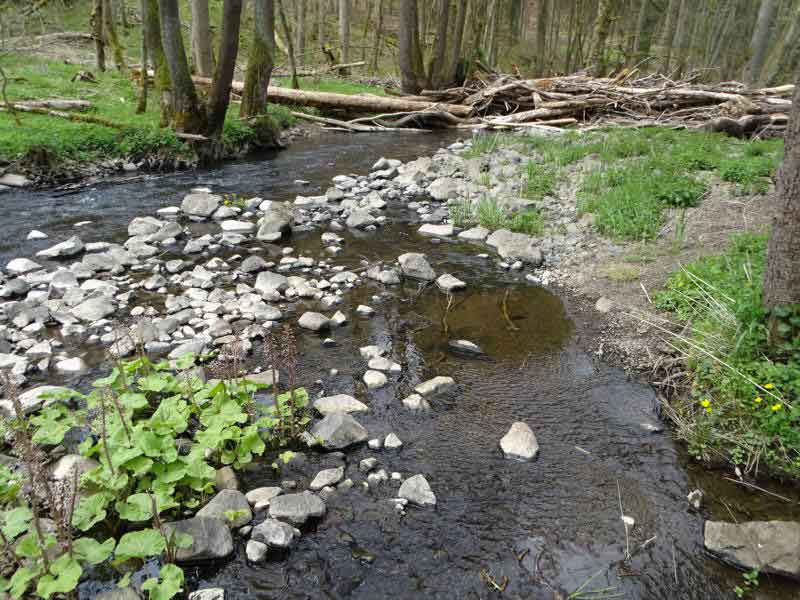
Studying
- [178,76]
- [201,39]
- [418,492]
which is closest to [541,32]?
[201,39]

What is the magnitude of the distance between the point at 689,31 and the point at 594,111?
59.2 ft

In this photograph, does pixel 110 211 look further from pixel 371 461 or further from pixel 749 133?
pixel 749 133

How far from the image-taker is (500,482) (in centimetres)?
385

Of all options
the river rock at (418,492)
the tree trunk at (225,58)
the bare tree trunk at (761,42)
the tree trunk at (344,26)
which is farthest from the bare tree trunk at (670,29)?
the river rock at (418,492)

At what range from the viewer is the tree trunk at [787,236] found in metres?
3.63

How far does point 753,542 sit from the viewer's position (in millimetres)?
3273

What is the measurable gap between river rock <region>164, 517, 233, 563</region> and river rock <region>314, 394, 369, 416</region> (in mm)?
1394

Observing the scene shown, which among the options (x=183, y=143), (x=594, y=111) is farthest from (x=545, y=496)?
(x=594, y=111)

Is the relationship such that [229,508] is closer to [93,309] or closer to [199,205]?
[93,309]

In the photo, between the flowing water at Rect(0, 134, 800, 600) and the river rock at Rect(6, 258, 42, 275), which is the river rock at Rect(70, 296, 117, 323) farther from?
the flowing water at Rect(0, 134, 800, 600)

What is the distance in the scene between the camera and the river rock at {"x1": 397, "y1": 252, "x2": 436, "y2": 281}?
7.03 meters

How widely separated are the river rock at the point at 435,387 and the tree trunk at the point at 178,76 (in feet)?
31.3

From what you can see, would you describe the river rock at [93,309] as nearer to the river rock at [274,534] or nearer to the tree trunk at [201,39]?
the river rock at [274,534]

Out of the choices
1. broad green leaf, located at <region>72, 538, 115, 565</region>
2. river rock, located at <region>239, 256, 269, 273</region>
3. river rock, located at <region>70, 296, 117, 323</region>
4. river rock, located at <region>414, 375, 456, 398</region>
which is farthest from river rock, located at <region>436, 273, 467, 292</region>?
broad green leaf, located at <region>72, 538, 115, 565</region>
